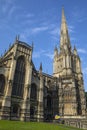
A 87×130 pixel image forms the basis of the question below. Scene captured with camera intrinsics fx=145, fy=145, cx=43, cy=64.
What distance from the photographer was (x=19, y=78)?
38.9m

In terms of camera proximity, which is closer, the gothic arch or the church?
the gothic arch

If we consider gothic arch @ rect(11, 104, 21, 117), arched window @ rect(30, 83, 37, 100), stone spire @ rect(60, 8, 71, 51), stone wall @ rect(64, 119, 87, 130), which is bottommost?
stone wall @ rect(64, 119, 87, 130)

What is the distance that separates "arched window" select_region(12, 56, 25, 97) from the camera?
37188mm

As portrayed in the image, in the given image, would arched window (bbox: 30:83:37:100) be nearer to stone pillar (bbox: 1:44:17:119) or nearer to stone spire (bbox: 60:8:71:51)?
stone pillar (bbox: 1:44:17:119)

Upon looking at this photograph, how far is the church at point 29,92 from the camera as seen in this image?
35.1 meters

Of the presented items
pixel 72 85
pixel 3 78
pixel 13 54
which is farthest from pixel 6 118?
pixel 72 85

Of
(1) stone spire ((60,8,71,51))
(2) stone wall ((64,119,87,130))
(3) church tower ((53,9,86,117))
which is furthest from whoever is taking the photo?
(1) stone spire ((60,8,71,51))

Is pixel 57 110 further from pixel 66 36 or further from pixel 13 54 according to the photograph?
pixel 66 36

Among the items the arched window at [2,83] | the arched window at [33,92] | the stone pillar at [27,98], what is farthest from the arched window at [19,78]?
the arched window at [33,92]

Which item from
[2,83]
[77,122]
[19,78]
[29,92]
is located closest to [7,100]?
[2,83]

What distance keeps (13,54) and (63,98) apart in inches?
844

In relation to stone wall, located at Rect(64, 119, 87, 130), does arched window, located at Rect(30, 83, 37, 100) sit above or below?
above

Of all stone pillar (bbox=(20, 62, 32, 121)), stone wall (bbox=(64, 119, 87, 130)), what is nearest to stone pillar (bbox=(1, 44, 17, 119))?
stone pillar (bbox=(20, 62, 32, 121))

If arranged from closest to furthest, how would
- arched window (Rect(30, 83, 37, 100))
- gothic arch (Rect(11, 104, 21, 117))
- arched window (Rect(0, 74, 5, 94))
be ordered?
1. gothic arch (Rect(11, 104, 21, 117))
2. arched window (Rect(0, 74, 5, 94))
3. arched window (Rect(30, 83, 37, 100))
